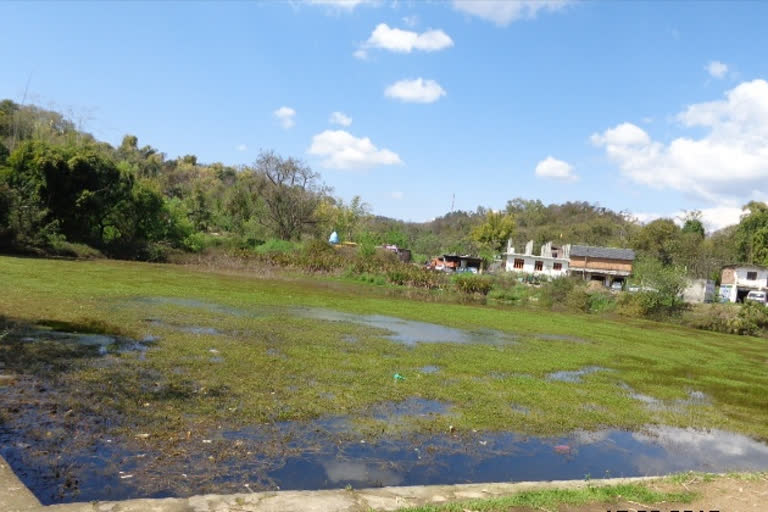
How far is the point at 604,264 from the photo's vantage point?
76.8 m

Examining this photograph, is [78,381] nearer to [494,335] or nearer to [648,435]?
[648,435]

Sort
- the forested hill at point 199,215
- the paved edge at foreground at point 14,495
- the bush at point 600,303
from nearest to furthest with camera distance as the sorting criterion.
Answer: the paved edge at foreground at point 14,495
the forested hill at point 199,215
the bush at point 600,303

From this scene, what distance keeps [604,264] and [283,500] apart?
77.3 m

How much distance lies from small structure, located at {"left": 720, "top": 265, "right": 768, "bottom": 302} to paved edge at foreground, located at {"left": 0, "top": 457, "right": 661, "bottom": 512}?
221 feet

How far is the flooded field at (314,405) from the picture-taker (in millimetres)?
7391

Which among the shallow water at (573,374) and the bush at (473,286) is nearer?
the shallow water at (573,374)

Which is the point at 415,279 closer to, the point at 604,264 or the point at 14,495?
the point at 604,264

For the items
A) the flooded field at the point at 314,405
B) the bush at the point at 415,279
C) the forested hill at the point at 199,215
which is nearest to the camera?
the flooded field at the point at 314,405

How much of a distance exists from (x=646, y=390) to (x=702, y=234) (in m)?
83.2

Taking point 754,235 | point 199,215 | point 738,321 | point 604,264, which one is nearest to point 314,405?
point 738,321

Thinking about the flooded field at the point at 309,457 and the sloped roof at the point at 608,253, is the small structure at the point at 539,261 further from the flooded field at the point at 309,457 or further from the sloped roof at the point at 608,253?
the flooded field at the point at 309,457

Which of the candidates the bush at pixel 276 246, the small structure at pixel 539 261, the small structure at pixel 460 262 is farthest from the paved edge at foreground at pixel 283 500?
the small structure at pixel 539 261

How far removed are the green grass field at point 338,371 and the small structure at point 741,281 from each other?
142ft

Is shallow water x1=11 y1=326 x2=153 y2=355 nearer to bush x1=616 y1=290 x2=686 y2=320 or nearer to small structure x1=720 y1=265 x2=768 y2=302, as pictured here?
bush x1=616 y1=290 x2=686 y2=320
